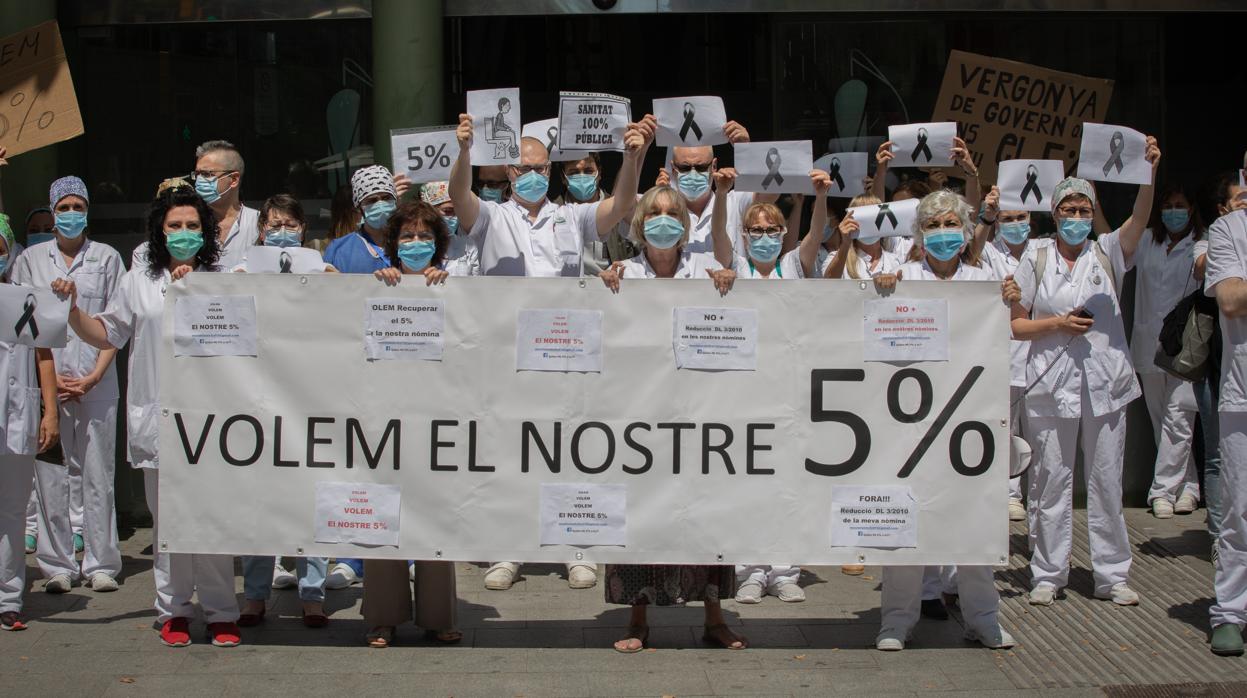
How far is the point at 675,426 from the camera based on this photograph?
636 centimetres

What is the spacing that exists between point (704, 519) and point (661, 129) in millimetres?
2035

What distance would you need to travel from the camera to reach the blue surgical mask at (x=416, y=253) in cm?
650

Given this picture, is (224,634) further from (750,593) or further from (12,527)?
(750,593)

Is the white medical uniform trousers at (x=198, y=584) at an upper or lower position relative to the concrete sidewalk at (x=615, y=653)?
upper

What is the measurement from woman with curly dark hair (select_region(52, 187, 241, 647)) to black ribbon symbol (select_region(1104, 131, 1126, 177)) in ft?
14.2

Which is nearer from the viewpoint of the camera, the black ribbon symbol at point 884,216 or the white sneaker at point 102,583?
the black ribbon symbol at point 884,216

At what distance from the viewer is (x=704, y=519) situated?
636 centimetres

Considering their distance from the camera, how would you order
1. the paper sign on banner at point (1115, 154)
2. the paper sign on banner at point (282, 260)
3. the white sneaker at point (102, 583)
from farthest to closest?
the white sneaker at point (102, 583)
the paper sign on banner at point (1115, 154)
the paper sign on banner at point (282, 260)

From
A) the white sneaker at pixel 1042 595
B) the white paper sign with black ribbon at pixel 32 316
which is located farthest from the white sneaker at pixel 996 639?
the white paper sign with black ribbon at pixel 32 316

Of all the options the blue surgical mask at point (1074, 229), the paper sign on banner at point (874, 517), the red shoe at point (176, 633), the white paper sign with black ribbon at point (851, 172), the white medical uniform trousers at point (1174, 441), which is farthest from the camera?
the white medical uniform trousers at point (1174, 441)

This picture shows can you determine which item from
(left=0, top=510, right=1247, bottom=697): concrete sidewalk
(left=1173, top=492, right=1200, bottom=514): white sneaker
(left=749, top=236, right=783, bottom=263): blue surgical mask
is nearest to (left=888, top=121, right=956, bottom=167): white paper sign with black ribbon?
(left=749, top=236, right=783, bottom=263): blue surgical mask

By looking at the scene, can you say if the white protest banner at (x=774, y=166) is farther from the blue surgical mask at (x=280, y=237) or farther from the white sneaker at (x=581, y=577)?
the blue surgical mask at (x=280, y=237)

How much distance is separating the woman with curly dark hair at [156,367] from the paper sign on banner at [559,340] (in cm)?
150

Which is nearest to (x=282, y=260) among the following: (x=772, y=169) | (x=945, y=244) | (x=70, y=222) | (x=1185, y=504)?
(x=70, y=222)
